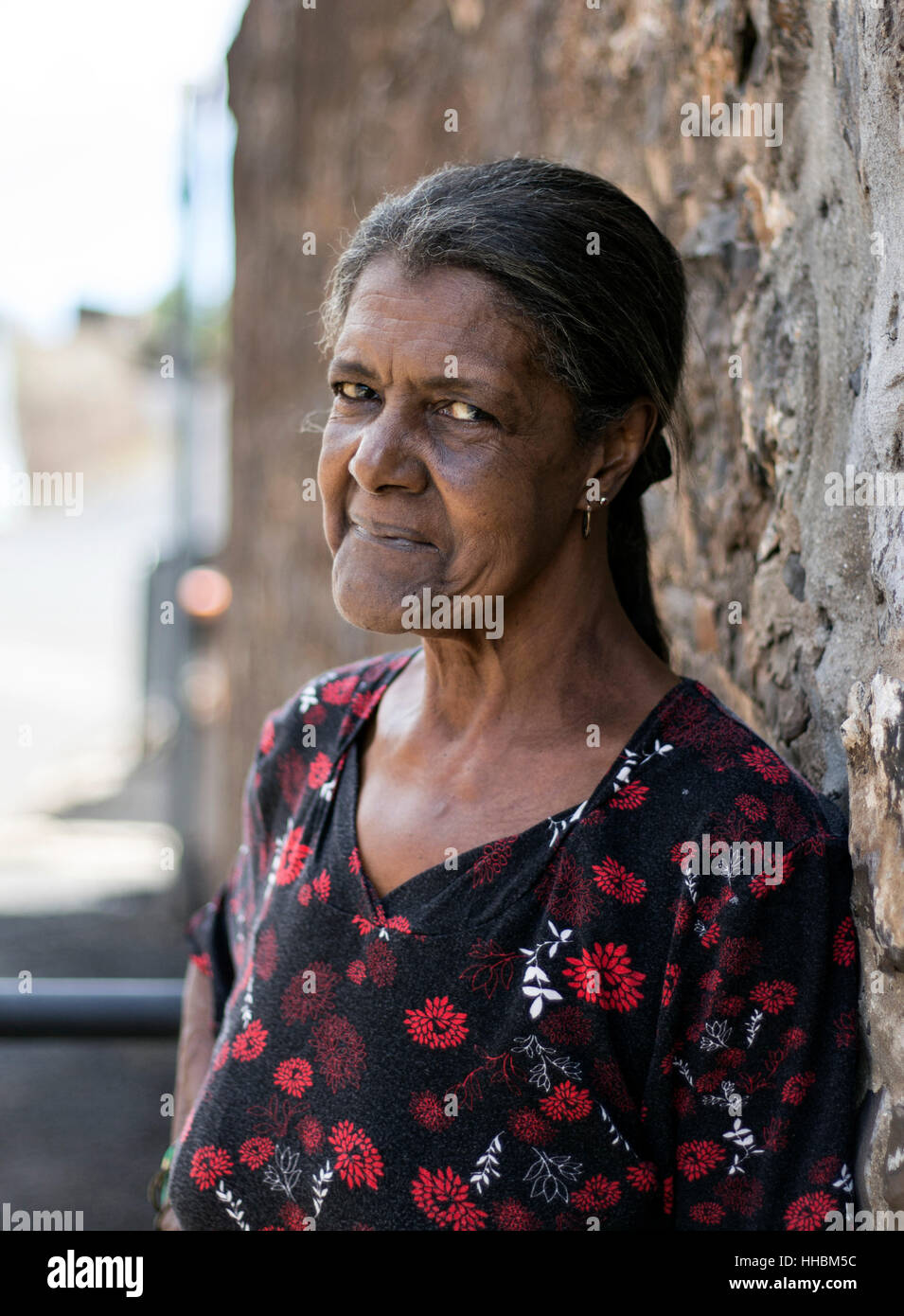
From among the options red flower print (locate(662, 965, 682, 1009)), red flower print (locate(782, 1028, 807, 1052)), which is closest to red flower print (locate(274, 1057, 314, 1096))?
red flower print (locate(662, 965, 682, 1009))

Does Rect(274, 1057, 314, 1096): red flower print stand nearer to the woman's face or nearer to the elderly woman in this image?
the elderly woman

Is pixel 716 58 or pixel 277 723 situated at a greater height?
pixel 716 58

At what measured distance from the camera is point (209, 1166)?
63.6 inches

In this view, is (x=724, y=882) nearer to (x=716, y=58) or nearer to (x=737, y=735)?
(x=737, y=735)

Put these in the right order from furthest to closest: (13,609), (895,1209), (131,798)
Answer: (13,609)
(131,798)
(895,1209)

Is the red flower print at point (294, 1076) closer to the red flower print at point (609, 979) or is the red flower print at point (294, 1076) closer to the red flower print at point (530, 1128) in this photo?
the red flower print at point (530, 1128)

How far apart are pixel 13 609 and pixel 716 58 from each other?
65.9 feet

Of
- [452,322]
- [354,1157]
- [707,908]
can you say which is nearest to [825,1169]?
[707,908]

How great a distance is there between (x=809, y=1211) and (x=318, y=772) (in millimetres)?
822

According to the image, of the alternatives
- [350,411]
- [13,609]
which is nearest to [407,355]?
[350,411]

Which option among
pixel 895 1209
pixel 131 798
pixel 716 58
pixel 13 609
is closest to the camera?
pixel 895 1209

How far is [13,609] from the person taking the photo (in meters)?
20.7

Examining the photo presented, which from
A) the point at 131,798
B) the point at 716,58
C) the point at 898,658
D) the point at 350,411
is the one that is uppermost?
the point at 716,58

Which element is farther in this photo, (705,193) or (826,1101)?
(705,193)
